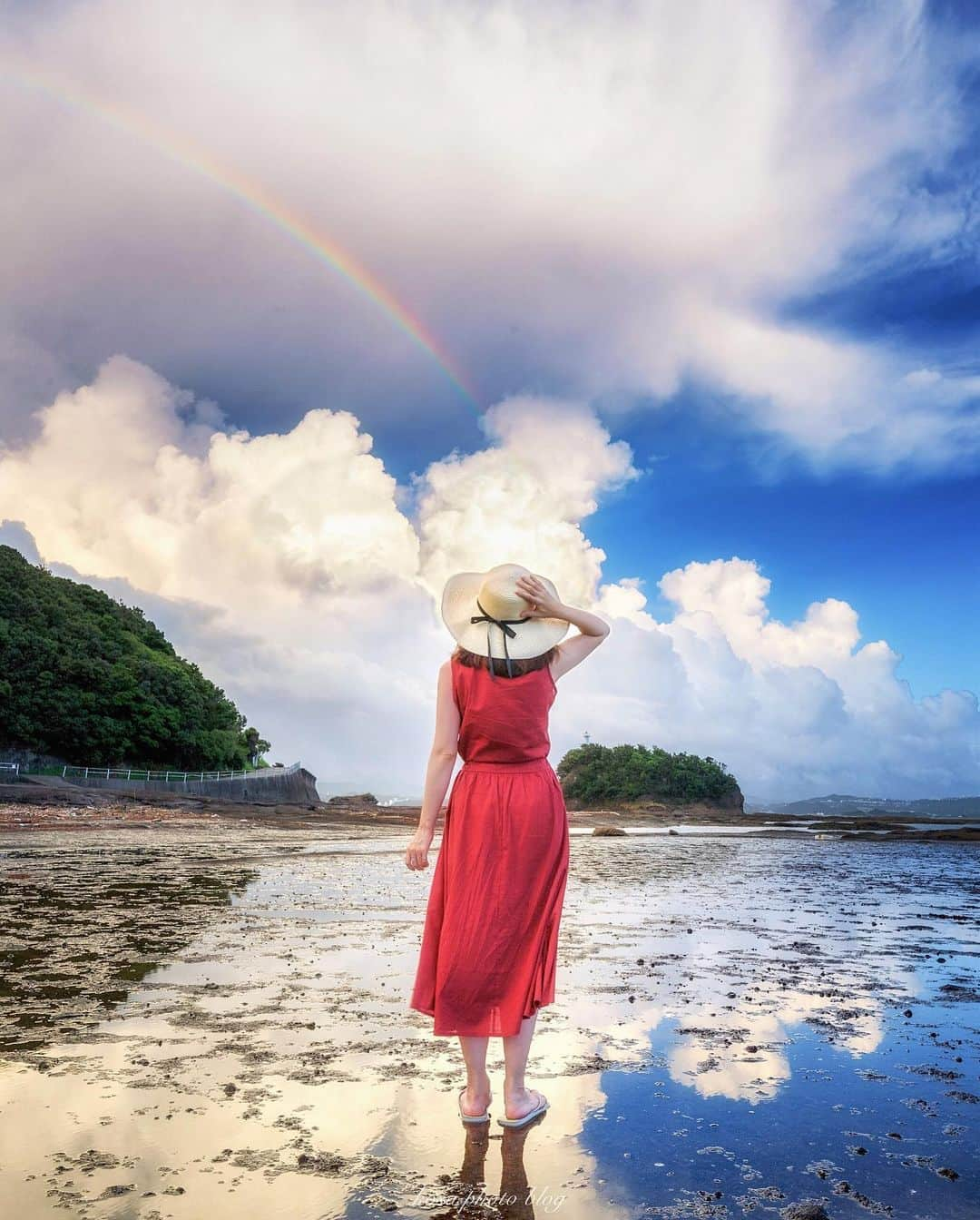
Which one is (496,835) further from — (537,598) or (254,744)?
(254,744)

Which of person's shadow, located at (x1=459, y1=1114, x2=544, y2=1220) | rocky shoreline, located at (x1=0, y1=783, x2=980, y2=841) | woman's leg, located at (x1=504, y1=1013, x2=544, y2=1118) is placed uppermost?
rocky shoreline, located at (x1=0, y1=783, x2=980, y2=841)

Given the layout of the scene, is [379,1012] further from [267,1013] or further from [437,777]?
[437,777]

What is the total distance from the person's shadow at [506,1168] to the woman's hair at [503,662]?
1.77 m

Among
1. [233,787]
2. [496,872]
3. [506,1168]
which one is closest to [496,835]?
[496,872]

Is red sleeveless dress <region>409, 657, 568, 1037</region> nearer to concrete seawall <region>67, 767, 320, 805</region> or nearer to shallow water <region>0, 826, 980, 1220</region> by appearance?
shallow water <region>0, 826, 980, 1220</region>

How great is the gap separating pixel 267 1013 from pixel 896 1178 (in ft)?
10.9

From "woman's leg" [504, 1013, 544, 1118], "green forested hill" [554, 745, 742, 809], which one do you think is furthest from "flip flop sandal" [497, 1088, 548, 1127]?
"green forested hill" [554, 745, 742, 809]

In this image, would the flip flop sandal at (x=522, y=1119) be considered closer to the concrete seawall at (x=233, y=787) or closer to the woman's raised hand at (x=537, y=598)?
the woman's raised hand at (x=537, y=598)

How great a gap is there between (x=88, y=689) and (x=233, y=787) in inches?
434

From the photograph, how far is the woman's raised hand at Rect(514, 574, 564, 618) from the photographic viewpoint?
375 centimetres

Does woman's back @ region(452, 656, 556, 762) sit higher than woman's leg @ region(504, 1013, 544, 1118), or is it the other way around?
woman's back @ region(452, 656, 556, 762)

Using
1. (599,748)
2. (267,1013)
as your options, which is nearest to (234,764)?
(599,748)

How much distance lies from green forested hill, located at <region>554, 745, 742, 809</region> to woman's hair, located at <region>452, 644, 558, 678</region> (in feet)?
331

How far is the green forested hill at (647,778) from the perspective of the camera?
Answer: 337ft
